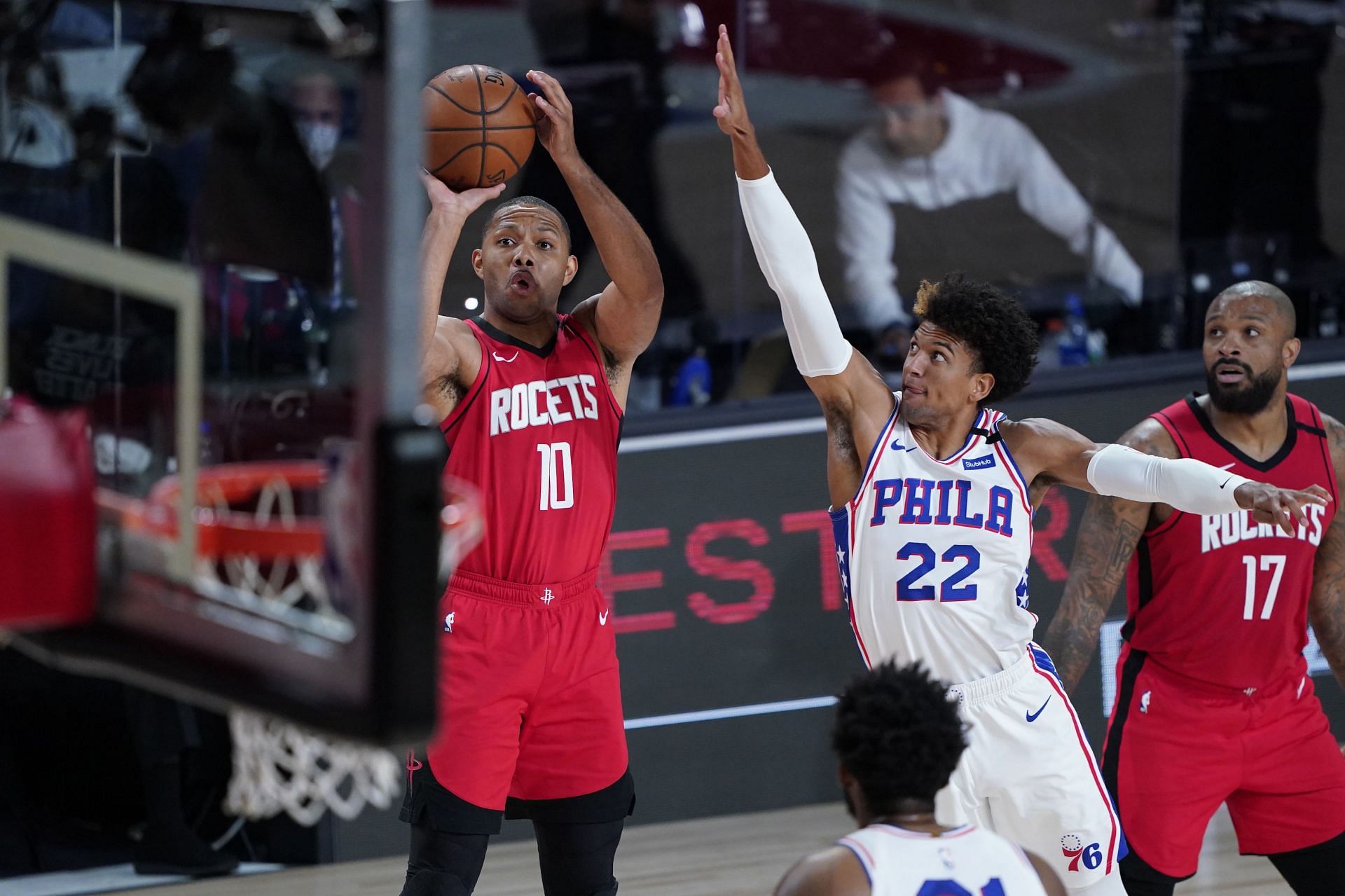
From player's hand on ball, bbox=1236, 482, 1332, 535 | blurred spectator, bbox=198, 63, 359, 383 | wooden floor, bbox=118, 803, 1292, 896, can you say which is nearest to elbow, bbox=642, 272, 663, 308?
blurred spectator, bbox=198, 63, 359, 383

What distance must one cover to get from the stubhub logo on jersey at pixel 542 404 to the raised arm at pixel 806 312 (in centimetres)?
59

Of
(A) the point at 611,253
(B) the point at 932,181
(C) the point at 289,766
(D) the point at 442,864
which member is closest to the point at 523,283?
(A) the point at 611,253

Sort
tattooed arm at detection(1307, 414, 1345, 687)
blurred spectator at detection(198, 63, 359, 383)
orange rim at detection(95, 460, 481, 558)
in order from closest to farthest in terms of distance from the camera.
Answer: orange rim at detection(95, 460, 481, 558), blurred spectator at detection(198, 63, 359, 383), tattooed arm at detection(1307, 414, 1345, 687)

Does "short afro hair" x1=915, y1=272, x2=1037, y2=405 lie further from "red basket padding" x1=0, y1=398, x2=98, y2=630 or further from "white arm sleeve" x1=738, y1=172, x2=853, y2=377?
"red basket padding" x1=0, y1=398, x2=98, y2=630

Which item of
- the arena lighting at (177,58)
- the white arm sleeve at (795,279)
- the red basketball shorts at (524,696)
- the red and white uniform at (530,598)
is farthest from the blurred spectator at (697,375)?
the arena lighting at (177,58)

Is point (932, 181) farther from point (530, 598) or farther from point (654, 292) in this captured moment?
point (530, 598)

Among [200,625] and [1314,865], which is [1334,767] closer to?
[1314,865]

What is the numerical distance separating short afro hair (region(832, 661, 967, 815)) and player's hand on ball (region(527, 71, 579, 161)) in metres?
1.83

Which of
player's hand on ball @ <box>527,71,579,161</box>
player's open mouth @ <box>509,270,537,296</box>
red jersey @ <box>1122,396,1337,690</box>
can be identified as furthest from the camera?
red jersey @ <box>1122,396,1337,690</box>

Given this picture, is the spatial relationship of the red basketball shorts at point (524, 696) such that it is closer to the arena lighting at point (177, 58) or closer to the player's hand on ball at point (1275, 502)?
the arena lighting at point (177, 58)

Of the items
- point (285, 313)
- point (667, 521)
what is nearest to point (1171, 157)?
point (667, 521)

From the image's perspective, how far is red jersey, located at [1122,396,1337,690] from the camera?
15.7 feet

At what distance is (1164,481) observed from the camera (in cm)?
433

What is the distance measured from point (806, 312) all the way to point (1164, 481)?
1.00 meters
